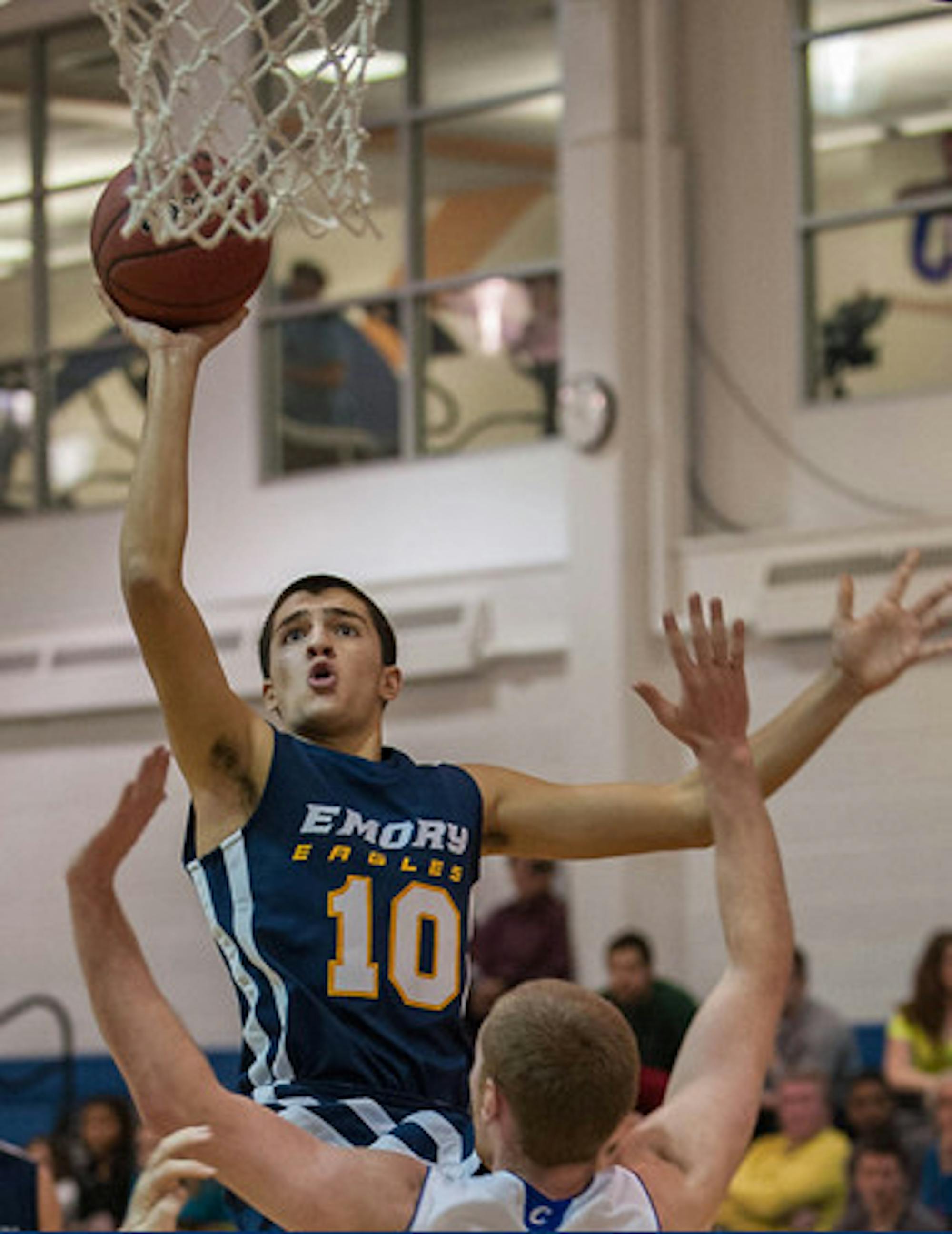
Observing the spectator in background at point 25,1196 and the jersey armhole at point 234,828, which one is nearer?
the jersey armhole at point 234,828

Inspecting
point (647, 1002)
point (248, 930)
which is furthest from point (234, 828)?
point (647, 1002)

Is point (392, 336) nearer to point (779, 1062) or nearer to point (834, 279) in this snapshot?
point (834, 279)

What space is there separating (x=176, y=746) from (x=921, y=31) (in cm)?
804

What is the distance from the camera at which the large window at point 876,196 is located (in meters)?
11.2

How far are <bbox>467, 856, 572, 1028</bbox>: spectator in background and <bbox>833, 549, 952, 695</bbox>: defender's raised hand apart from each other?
685 cm

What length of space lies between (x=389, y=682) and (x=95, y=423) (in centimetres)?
943

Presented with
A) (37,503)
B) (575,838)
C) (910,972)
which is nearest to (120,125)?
(37,503)

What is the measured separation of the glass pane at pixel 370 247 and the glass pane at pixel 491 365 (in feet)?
1.26

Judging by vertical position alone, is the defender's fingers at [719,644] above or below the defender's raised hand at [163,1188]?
above

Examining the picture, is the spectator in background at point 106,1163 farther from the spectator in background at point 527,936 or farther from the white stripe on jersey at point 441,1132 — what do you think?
the white stripe on jersey at point 441,1132

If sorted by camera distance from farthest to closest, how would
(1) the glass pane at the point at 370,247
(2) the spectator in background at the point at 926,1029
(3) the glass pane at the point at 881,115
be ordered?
(1) the glass pane at the point at 370,247, (3) the glass pane at the point at 881,115, (2) the spectator in background at the point at 926,1029

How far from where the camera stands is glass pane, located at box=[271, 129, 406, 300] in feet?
41.8

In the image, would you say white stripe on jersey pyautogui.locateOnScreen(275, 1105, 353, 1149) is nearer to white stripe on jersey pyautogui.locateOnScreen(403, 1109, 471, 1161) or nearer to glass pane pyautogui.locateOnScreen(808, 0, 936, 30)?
white stripe on jersey pyautogui.locateOnScreen(403, 1109, 471, 1161)

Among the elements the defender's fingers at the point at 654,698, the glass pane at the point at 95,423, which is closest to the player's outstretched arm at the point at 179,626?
the defender's fingers at the point at 654,698
